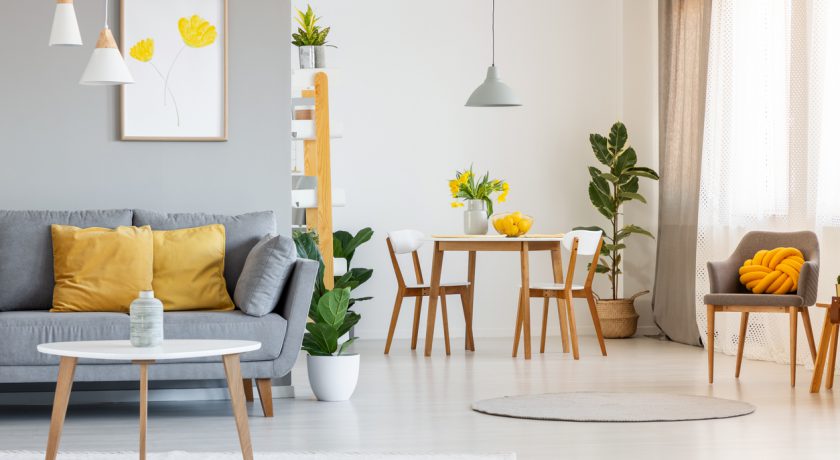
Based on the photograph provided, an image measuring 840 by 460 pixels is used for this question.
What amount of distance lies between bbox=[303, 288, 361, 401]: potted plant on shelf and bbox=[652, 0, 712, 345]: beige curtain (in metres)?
3.29

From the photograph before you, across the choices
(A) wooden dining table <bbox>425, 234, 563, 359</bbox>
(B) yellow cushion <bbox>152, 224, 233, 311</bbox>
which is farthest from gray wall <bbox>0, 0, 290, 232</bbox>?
(A) wooden dining table <bbox>425, 234, 563, 359</bbox>

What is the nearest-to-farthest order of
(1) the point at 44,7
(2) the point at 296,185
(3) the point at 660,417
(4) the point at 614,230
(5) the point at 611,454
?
(5) the point at 611,454 < (3) the point at 660,417 < (1) the point at 44,7 < (2) the point at 296,185 < (4) the point at 614,230

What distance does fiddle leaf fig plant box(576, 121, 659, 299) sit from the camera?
7.78m

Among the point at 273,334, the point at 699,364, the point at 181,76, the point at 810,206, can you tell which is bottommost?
A: the point at 699,364

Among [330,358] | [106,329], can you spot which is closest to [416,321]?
[330,358]

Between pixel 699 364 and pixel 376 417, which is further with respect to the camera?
pixel 699 364

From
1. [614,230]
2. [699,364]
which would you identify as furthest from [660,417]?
[614,230]

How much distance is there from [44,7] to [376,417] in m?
2.48

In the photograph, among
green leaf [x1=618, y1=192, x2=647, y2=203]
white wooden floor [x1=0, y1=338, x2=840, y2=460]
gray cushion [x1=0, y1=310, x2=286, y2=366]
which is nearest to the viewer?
white wooden floor [x1=0, y1=338, x2=840, y2=460]

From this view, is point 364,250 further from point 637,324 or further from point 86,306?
point 86,306

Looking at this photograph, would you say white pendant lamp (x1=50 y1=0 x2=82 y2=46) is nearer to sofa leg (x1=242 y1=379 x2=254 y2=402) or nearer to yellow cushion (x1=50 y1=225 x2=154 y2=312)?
yellow cushion (x1=50 y1=225 x2=154 y2=312)

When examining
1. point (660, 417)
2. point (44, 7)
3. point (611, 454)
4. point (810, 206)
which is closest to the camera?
point (611, 454)

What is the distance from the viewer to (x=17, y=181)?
201 inches

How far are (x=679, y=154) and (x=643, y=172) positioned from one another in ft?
0.96
